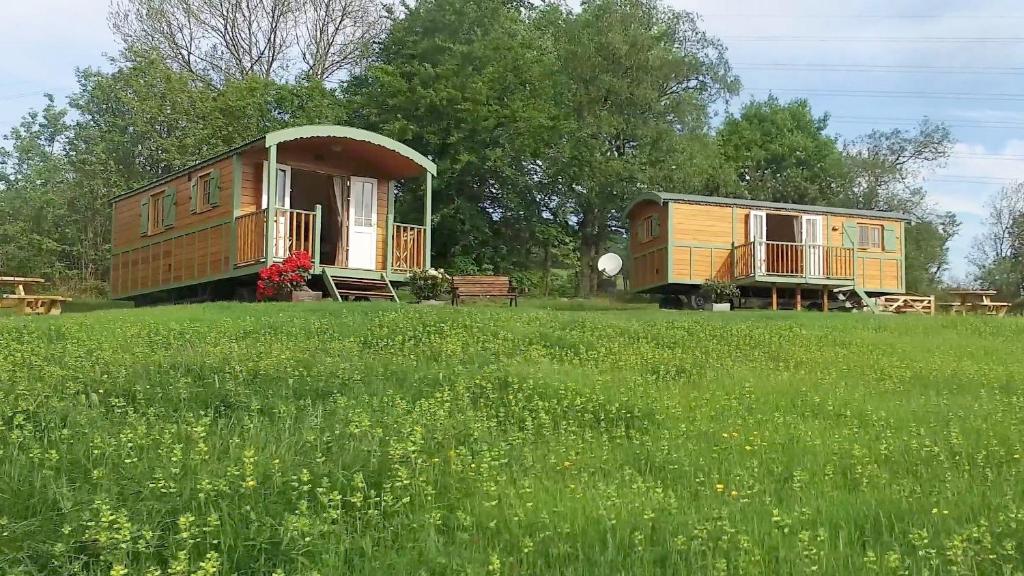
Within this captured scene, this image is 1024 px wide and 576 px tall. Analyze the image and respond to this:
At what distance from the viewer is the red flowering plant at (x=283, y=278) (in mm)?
17156

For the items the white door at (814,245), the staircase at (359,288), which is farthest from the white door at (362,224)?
the white door at (814,245)

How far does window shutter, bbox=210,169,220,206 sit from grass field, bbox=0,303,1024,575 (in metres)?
9.89

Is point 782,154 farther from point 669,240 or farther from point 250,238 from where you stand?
point 250,238

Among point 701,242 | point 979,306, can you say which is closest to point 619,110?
point 701,242

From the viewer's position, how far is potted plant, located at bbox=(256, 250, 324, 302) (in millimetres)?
17156

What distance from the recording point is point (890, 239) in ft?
83.4

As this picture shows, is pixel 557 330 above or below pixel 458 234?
below

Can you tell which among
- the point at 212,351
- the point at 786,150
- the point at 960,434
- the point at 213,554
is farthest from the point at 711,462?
the point at 786,150

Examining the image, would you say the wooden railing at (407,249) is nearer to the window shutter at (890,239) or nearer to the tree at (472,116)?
the tree at (472,116)

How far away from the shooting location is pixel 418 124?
99.9 feet

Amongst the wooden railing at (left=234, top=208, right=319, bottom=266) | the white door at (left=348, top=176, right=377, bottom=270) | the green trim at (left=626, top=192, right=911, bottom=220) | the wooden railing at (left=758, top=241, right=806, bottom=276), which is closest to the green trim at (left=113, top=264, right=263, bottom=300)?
the wooden railing at (left=234, top=208, right=319, bottom=266)

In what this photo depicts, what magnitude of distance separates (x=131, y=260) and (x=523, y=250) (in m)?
14.1

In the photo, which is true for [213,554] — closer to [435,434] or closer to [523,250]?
[435,434]

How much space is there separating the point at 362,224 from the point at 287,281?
10.8ft
